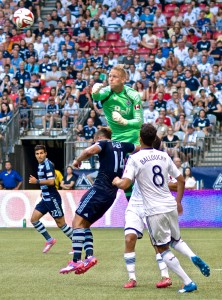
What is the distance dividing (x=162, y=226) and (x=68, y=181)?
1636cm

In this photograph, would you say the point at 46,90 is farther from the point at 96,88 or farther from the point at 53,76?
the point at 96,88

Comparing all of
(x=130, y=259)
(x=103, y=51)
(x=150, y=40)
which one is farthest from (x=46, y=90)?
(x=130, y=259)

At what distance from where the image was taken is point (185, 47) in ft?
102

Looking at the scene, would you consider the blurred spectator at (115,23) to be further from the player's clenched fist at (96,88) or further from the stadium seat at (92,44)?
the player's clenched fist at (96,88)

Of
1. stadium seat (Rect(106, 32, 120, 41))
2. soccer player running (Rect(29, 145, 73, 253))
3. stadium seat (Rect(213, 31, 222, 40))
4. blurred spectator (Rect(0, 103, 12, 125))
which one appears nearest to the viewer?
soccer player running (Rect(29, 145, 73, 253))

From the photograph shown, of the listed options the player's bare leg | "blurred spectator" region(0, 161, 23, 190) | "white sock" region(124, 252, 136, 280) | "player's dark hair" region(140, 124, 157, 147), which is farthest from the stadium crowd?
"player's dark hair" region(140, 124, 157, 147)

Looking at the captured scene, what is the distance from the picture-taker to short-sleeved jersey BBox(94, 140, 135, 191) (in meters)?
11.7

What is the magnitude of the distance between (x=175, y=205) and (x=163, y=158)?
56 centimetres

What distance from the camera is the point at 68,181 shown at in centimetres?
2639

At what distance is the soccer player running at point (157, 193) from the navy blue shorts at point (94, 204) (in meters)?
1.49

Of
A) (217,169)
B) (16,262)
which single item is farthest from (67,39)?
(16,262)

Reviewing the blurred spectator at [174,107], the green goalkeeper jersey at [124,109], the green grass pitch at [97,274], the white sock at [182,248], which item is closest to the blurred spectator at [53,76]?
the blurred spectator at [174,107]

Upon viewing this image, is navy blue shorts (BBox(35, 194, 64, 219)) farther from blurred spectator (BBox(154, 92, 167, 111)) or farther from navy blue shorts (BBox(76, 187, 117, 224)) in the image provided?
blurred spectator (BBox(154, 92, 167, 111))

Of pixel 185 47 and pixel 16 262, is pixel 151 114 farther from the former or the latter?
pixel 16 262
